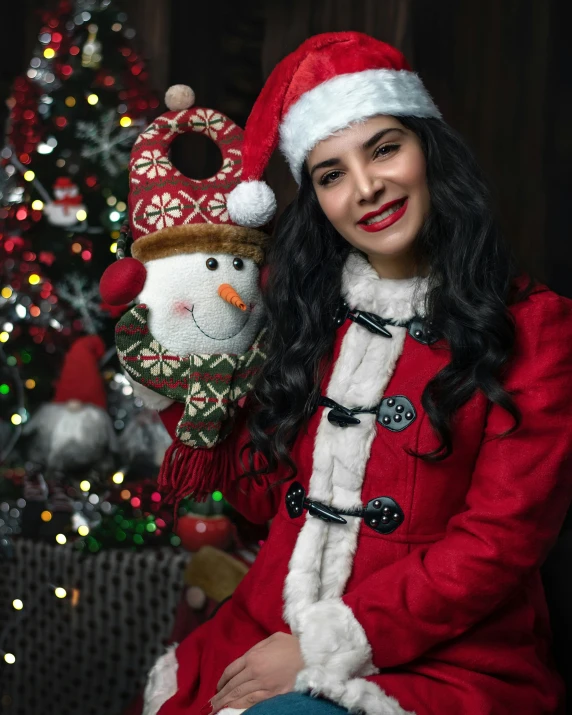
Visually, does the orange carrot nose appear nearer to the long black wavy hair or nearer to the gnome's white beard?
the long black wavy hair

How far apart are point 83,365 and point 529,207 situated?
1538 millimetres

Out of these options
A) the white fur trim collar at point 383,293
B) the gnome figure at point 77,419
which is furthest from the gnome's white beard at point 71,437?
the white fur trim collar at point 383,293

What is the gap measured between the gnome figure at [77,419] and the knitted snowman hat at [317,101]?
4.75 ft

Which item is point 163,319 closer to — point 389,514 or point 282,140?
point 282,140

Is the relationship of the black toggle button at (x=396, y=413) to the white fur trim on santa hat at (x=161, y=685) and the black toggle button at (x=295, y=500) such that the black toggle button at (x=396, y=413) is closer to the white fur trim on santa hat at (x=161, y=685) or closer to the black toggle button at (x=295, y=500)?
the black toggle button at (x=295, y=500)

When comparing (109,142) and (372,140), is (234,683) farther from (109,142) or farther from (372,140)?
(109,142)

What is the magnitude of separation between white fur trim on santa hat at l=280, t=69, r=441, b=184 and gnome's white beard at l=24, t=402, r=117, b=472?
5.35 feet

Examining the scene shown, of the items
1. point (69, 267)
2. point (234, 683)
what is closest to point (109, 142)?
point (69, 267)

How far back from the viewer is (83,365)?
9.18 feet

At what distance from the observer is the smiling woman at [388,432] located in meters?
1.25

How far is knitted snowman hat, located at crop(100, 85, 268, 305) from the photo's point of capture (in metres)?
1.49

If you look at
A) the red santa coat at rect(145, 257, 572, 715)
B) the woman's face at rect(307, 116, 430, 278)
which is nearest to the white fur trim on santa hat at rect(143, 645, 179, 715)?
the red santa coat at rect(145, 257, 572, 715)

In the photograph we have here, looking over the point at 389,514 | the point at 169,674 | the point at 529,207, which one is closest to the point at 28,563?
the point at 169,674

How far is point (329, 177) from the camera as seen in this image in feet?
4.71
